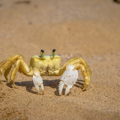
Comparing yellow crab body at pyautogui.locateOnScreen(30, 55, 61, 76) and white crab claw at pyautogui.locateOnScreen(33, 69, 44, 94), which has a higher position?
yellow crab body at pyautogui.locateOnScreen(30, 55, 61, 76)

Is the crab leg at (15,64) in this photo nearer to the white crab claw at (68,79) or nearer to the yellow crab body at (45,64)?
the yellow crab body at (45,64)

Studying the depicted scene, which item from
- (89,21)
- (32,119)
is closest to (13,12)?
(89,21)

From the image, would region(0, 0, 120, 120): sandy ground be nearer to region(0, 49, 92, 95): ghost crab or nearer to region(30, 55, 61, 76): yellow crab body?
region(0, 49, 92, 95): ghost crab

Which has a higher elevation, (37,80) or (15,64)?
(15,64)

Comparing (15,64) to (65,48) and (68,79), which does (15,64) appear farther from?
(65,48)

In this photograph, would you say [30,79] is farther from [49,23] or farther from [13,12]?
[13,12]

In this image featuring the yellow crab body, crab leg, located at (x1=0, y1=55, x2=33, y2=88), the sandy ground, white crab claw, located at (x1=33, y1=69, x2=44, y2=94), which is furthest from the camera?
the yellow crab body

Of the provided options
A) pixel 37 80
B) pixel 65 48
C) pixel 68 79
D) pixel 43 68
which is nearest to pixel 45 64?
pixel 43 68

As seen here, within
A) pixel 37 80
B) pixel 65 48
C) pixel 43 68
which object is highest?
pixel 65 48

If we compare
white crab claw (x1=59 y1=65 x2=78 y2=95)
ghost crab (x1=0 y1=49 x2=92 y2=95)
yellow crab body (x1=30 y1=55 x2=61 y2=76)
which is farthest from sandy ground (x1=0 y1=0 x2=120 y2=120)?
yellow crab body (x1=30 y1=55 x2=61 y2=76)
